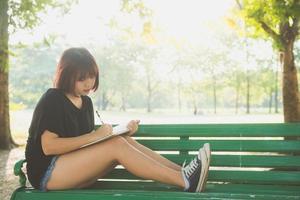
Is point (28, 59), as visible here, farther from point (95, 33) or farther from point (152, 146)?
point (152, 146)

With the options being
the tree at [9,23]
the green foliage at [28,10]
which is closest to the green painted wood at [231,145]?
the tree at [9,23]

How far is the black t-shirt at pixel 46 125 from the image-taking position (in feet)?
9.50

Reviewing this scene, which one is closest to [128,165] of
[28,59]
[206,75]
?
[206,75]

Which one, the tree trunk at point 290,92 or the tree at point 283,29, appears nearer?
the tree at point 283,29

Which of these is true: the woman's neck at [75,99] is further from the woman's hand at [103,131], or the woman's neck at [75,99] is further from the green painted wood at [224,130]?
the green painted wood at [224,130]

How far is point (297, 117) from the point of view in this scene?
9.49 metres

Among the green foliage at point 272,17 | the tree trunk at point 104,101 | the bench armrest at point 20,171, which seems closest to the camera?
the bench armrest at point 20,171

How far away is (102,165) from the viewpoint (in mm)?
2977

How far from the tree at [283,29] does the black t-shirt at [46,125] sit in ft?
16.0

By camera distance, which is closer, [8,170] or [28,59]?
[8,170]

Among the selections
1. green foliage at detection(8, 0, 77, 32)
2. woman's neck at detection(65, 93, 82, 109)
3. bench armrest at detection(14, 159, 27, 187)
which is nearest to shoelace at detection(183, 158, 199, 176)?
woman's neck at detection(65, 93, 82, 109)

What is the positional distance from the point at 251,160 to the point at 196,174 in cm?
62

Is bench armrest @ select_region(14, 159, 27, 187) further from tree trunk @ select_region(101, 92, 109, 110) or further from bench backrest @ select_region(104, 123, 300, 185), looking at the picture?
tree trunk @ select_region(101, 92, 109, 110)

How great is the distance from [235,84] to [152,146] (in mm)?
45004
